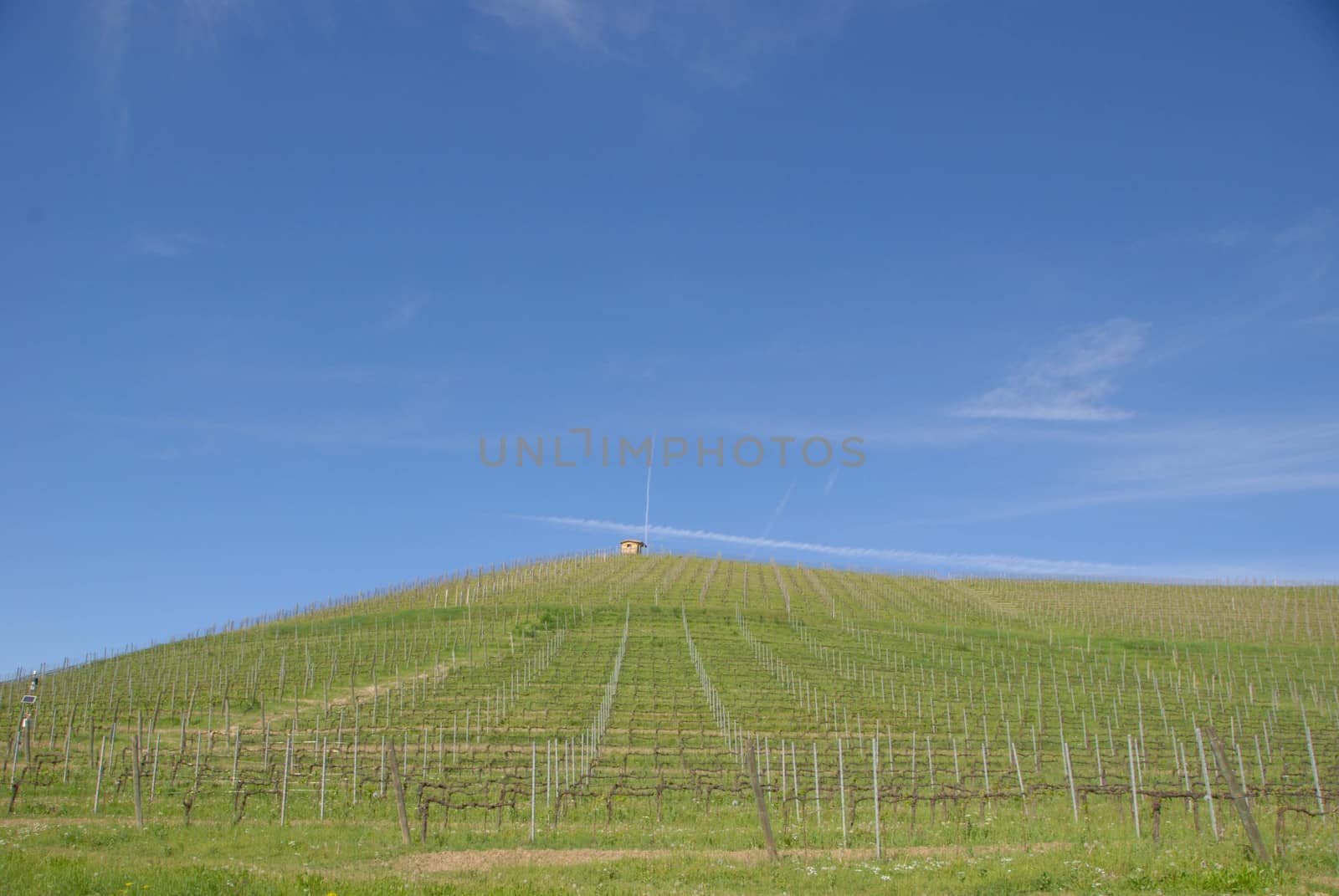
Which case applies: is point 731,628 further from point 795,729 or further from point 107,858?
point 107,858

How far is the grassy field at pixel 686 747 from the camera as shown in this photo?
1251cm

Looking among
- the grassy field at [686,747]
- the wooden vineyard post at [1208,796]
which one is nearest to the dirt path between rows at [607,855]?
the grassy field at [686,747]

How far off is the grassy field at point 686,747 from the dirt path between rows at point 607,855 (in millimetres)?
98

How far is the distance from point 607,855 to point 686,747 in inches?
608

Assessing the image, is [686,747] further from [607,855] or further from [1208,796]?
[1208,796]

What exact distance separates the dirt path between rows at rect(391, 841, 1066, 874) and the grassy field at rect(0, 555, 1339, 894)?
98 millimetres

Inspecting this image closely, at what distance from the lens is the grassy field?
41.0 feet

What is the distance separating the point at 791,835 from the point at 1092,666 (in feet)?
126

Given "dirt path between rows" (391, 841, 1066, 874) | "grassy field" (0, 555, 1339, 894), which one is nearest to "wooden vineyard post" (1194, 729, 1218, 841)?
"grassy field" (0, 555, 1339, 894)

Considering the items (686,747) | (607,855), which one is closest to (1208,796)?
(607,855)

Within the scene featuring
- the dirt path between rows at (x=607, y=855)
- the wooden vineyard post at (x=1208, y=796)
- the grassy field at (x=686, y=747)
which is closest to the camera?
the grassy field at (x=686, y=747)

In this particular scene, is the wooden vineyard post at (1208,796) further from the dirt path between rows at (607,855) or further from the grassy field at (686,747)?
the dirt path between rows at (607,855)

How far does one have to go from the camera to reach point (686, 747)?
95.5 feet

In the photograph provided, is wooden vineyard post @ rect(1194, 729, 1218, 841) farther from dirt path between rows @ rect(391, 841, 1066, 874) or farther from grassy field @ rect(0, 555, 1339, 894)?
dirt path between rows @ rect(391, 841, 1066, 874)
